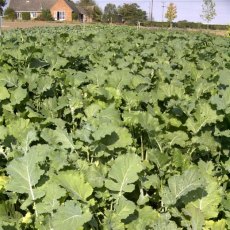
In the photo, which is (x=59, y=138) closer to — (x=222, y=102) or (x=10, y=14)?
(x=222, y=102)

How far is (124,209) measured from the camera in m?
1.94

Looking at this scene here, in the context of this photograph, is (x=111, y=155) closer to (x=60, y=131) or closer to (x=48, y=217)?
(x=60, y=131)

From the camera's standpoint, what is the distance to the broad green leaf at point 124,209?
191cm

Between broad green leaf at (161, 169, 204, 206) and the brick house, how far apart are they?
7785 cm

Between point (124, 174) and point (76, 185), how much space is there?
299 millimetres

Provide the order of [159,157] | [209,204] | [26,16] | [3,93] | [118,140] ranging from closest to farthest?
[209,204] < [159,157] < [118,140] < [3,93] < [26,16]

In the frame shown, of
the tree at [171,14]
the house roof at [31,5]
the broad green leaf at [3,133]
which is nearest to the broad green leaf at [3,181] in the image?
the broad green leaf at [3,133]

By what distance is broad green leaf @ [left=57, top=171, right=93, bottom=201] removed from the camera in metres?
1.94

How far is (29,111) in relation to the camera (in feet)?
10.6

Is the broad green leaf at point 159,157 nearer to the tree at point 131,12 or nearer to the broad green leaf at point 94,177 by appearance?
the broad green leaf at point 94,177

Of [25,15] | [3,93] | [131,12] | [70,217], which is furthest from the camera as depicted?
[131,12]

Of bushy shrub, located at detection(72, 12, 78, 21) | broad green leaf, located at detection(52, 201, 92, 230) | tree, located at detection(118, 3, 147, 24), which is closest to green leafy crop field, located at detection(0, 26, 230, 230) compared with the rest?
broad green leaf, located at detection(52, 201, 92, 230)

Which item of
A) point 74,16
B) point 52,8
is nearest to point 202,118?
point 74,16

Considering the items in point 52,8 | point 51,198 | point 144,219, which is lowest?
point 144,219
